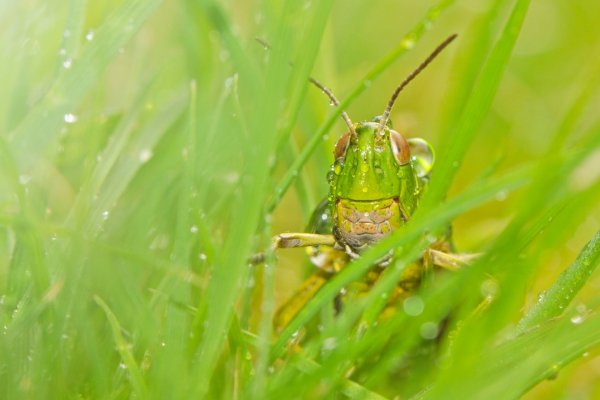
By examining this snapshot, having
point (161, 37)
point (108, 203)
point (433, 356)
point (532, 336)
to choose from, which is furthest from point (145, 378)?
point (161, 37)

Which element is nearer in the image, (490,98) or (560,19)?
(490,98)

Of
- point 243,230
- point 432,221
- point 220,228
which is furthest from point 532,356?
point 220,228

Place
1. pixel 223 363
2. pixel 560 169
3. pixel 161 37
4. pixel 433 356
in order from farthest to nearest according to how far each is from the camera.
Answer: pixel 161 37, pixel 433 356, pixel 223 363, pixel 560 169

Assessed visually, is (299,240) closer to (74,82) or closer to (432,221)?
(74,82)

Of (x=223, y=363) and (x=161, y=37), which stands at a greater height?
(x=161, y=37)

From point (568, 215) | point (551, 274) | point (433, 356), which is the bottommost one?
point (551, 274)

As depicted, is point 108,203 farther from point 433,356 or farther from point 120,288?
point 433,356

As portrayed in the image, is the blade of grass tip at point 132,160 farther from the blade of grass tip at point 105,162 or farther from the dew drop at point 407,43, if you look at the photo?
the dew drop at point 407,43
